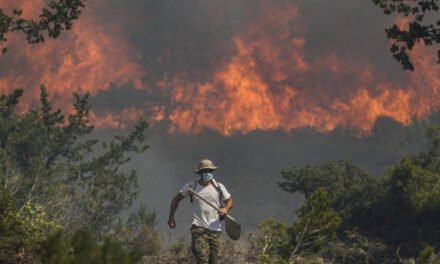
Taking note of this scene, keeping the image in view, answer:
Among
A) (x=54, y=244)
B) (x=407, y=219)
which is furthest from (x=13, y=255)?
(x=407, y=219)

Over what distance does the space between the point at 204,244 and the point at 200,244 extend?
0.06 meters

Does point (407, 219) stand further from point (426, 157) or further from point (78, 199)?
point (78, 199)

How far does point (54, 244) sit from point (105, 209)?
1237 inches

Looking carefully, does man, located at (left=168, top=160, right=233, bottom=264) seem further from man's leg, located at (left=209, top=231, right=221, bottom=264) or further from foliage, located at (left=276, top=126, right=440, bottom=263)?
foliage, located at (left=276, top=126, right=440, bottom=263)

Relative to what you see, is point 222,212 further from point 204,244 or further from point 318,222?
point 318,222

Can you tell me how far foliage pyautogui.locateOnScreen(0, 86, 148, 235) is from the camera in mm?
31375

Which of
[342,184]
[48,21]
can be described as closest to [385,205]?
[342,184]

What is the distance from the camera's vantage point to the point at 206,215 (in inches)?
323

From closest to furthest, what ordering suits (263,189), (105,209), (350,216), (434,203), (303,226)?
1. (303,226)
2. (434,203)
3. (350,216)
4. (105,209)
5. (263,189)

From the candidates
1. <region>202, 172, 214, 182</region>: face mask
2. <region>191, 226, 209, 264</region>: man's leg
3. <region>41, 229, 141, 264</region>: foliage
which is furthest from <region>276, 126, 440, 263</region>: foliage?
<region>41, 229, 141, 264</region>: foliage

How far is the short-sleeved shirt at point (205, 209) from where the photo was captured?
8195 millimetres

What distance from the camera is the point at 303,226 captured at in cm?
788

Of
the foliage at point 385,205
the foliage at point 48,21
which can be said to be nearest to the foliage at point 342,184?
the foliage at point 385,205

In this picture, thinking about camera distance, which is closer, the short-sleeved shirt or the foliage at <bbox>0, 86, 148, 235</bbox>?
the short-sleeved shirt
